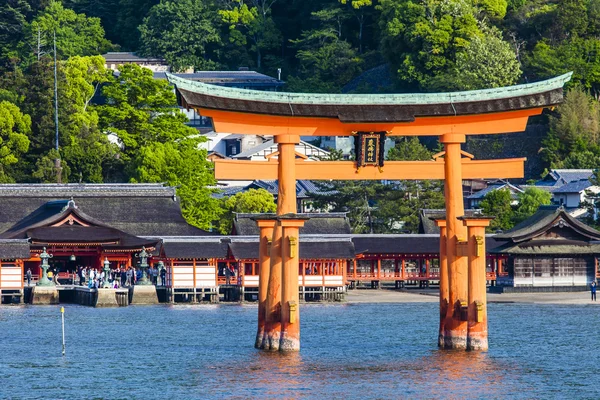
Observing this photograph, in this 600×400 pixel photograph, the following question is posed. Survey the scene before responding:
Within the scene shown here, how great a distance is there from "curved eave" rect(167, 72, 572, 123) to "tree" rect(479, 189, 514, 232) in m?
49.5

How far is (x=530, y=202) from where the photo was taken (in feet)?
308

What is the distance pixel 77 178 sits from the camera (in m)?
101

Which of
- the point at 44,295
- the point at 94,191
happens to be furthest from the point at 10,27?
the point at 44,295

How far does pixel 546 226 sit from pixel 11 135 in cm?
3838

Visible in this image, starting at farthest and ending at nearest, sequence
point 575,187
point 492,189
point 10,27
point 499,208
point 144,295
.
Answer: point 10,27 < point 492,189 < point 575,187 < point 499,208 < point 144,295

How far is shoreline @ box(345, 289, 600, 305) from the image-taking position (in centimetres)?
7612

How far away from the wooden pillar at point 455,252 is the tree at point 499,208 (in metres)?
49.4

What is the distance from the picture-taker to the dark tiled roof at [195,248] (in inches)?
2992

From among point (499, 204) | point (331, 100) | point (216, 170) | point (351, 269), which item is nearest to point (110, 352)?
point (216, 170)

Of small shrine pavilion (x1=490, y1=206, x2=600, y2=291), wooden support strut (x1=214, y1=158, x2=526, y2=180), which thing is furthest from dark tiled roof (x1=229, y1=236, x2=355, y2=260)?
wooden support strut (x1=214, y1=158, x2=526, y2=180)

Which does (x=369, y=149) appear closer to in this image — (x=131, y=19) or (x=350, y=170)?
(x=350, y=170)

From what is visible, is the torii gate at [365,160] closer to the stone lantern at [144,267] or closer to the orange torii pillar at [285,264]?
the orange torii pillar at [285,264]

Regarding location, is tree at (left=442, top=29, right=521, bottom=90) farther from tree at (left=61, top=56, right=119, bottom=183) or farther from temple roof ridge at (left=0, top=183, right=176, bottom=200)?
temple roof ridge at (left=0, top=183, right=176, bottom=200)

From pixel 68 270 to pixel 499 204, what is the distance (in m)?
28.8
